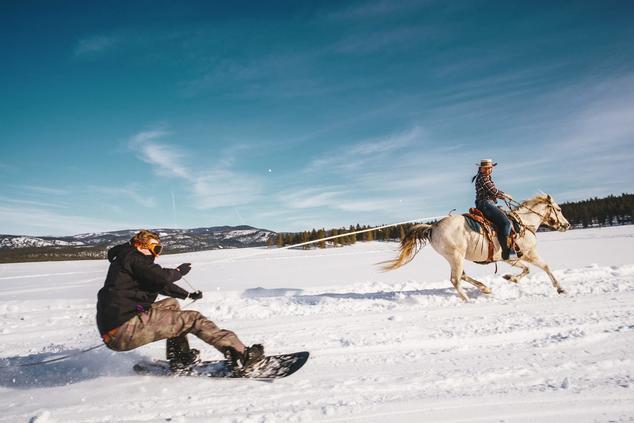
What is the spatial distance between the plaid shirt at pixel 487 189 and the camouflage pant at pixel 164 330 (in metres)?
6.95

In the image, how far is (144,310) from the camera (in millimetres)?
4223

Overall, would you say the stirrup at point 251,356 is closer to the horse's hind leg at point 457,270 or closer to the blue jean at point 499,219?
the horse's hind leg at point 457,270

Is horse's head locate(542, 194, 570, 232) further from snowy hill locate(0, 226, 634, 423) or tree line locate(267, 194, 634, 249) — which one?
tree line locate(267, 194, 634, 249)

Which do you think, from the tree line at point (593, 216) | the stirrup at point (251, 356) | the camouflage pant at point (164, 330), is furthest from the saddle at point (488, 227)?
the tree line at point (593, 216)

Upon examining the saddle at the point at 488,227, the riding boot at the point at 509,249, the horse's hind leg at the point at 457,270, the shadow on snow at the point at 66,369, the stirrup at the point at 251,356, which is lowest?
the shadow on snow at the point at 66,369

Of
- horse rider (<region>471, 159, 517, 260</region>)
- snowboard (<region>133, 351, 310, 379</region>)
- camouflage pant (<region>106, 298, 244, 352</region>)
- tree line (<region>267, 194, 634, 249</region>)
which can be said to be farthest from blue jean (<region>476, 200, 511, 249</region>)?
tree line (<region>267, 194, 634, 249</region>)

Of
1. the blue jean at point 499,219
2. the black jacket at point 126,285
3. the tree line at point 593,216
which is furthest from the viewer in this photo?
the tree line at point 593,216

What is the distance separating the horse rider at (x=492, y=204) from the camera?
27.5 feet

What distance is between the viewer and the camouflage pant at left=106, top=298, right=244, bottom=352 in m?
4.10

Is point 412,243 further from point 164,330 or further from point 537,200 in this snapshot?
point 164,330

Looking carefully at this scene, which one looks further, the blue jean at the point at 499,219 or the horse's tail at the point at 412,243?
the horse's tail at the point at 412,243

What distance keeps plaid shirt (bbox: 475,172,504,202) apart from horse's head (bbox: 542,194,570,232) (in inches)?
63.1

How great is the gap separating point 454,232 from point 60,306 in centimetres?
1071

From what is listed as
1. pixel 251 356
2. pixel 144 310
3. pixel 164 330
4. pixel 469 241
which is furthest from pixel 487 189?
pixel 144 310
